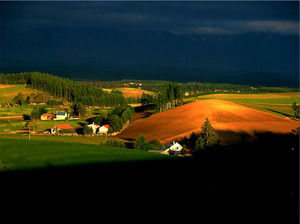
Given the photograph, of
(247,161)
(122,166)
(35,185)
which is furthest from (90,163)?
(247,161)

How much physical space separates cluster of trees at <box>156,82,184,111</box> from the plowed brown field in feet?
43.9

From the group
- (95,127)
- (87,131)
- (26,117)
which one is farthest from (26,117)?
(87,131)

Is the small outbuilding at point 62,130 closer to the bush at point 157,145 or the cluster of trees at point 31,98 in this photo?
the bush at point 157,145

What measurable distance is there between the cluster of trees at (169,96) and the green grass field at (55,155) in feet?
180

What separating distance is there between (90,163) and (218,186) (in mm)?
12952

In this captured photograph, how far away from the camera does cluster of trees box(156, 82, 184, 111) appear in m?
96.6

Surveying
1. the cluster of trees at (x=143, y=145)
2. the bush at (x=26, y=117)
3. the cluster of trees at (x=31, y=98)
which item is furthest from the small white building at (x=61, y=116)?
the cluster of trees at (x=143, y=145)

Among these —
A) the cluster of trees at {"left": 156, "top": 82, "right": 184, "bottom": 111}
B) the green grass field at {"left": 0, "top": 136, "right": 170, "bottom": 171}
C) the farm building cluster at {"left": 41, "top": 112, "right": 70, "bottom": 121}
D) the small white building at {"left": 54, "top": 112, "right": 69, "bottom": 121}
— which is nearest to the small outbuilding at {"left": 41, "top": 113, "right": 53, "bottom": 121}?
the farm building cluster at {"left": 41, "top": 112, "right": 70, "bottom": 121}

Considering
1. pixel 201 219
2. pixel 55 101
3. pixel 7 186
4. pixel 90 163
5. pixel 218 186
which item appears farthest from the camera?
pixel 55 101

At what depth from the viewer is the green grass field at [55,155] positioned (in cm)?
3277

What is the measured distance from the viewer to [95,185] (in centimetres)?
2542

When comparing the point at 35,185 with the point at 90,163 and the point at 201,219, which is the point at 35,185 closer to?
the point at 90,163

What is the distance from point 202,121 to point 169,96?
1289 inches

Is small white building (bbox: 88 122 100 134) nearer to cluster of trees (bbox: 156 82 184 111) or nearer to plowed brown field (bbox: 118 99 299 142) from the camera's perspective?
plowed brown field (bbox: 118 99 299 142)
